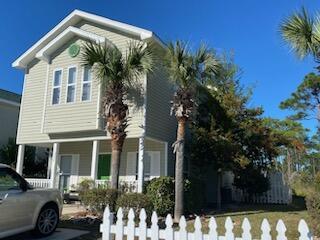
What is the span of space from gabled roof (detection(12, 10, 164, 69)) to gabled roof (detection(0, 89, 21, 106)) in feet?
18.3

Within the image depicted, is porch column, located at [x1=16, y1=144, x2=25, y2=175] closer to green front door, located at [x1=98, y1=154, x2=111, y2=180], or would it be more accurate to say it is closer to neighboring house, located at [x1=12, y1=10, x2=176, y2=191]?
neighboring house, located at [x1=12, y1=10, x2=176, y2=191]

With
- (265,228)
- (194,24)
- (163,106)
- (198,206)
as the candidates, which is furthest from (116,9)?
(265,228)

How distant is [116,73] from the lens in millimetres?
15000

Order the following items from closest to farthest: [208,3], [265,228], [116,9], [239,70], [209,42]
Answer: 1. [265,228]
2. [209,42]
3. [208,3]
4. [116,9]
5. [239,70]

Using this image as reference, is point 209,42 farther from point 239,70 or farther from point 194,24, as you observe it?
point 239,70

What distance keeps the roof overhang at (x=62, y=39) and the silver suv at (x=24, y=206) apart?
9852mm

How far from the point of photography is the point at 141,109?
16.1 meters

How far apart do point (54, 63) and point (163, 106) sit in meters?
6.32

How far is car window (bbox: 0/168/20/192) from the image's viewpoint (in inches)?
324

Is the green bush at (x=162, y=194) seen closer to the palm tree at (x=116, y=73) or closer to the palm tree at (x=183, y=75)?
the palm tree at (x=183, y=75)

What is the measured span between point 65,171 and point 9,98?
842 cm

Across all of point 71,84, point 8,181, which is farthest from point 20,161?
point 8,181

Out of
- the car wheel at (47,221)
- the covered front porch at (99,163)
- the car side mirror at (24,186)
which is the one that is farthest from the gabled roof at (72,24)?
the car side mirror at (24,186)

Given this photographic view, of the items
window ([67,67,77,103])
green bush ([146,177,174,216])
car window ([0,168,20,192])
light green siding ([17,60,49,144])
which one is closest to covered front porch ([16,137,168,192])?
light green siding ([17,60,49,144])
